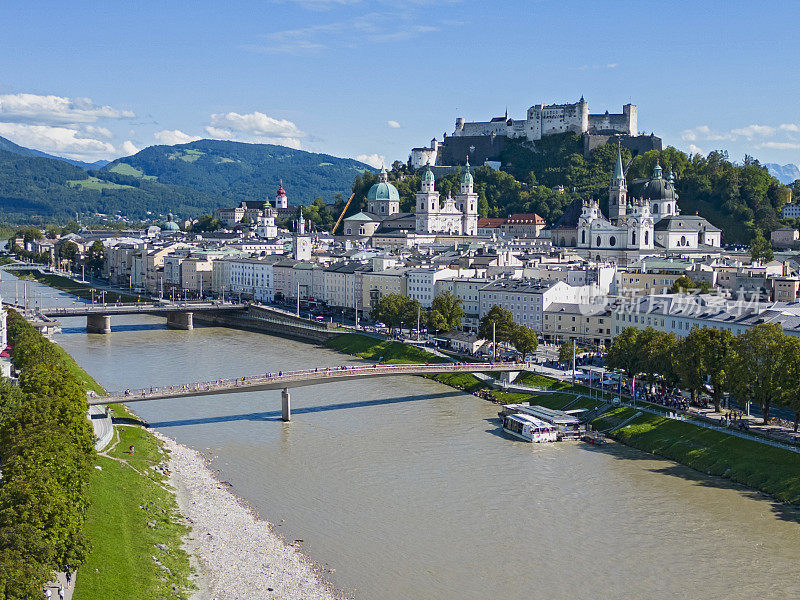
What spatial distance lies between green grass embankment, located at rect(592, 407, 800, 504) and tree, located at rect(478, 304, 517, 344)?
11.1 m

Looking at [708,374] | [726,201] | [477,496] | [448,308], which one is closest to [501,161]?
[726,201]

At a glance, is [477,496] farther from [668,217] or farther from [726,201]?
[726,201]

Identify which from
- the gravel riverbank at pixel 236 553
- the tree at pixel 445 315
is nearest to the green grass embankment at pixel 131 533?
the gravel riverbank at pixel 236 553

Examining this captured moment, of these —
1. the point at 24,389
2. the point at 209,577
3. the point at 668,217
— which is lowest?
the point at 209,577

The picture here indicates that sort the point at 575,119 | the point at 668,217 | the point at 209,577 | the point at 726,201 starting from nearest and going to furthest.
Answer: the point at 209,577
the point at 668,217
the point at 726,201
the point at 575,119

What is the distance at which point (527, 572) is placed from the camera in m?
20.1

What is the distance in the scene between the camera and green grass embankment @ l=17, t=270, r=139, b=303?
7744 centimetres

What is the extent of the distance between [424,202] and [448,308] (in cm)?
4584

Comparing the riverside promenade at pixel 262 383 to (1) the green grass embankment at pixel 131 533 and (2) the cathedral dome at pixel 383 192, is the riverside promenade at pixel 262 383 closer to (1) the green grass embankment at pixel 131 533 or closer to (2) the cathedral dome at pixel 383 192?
(1) the green grass embankment at pixel 131 533

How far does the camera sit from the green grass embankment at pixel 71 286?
7744cm

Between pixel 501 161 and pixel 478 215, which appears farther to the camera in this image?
pixel 501 161

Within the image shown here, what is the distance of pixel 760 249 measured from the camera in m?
69.4

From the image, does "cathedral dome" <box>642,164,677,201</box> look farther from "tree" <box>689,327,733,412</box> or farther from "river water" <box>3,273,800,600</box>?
"tree" <box>689,327,733,412</box>

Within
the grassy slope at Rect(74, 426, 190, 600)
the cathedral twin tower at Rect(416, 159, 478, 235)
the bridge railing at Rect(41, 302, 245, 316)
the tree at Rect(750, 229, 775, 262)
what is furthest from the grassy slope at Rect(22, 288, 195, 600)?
the cathedral twin tower at Rect(416, 159, 478, 235)
